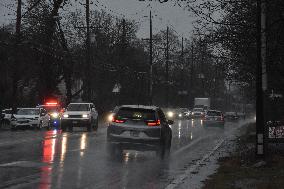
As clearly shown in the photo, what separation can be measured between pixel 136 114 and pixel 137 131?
0.61 meters

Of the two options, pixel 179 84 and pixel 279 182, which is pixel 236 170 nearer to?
pixel 279 182

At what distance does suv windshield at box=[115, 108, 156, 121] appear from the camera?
22562mm

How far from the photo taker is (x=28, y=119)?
45.1 meters

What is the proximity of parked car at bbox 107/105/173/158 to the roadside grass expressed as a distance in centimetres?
238

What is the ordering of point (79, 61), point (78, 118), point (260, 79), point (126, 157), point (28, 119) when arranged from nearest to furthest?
1. point (260, 79)
2. point (126, 157)
3. point (78, 118)
4. point (28, 119)
5. point (79, 61)

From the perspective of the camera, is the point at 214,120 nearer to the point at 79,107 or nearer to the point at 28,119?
the point at 79,107

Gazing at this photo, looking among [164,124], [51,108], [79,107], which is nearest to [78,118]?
[79,107]

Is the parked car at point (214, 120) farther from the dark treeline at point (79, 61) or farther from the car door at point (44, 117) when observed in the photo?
the car door at point (44, 117)

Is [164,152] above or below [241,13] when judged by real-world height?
below

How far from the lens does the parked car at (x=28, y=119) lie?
148ft

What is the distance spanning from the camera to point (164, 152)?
75.8ft

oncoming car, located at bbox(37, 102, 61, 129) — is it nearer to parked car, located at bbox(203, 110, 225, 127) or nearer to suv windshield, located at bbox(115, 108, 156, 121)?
parked car, located at bbox(203, 110, 225, 127)

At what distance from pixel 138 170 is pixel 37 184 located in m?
4.69

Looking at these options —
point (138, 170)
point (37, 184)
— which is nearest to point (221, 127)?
point (138, 170)
